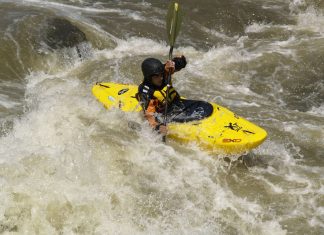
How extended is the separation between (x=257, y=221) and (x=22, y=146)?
2397mm

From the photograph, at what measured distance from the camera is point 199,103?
5625 millimetres

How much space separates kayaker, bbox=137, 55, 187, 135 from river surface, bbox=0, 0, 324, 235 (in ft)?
0.67

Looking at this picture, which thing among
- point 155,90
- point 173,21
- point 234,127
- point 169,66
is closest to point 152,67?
point 169,66

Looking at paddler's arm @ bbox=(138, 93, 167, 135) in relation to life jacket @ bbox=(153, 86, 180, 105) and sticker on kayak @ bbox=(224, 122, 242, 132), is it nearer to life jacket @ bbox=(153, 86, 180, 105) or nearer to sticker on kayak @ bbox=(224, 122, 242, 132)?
life jacket @ bbox=(153, 86, 180, 105)

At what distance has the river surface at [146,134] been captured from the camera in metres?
4.35

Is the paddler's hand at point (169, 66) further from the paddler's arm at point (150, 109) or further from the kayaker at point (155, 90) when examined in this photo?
the paddler's arm at point (150, 109)

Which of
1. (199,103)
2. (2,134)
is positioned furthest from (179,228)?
(2,134)

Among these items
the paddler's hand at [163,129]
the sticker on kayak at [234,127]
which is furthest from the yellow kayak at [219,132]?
the paddler's hand at [163,129]

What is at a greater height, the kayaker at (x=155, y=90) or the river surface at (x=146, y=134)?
the kayaker at (x=155, y=90)

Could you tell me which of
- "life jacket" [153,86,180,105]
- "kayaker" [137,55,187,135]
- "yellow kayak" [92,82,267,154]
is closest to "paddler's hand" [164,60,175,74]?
"kayaker" [137,55,187,135]

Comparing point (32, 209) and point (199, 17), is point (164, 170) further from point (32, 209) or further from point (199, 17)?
point (199, 17)

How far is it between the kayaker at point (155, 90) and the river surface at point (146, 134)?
204 mm

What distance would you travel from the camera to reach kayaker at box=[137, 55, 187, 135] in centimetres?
530

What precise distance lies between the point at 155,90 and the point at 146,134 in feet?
1.64
